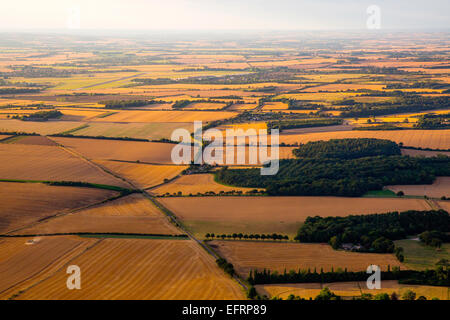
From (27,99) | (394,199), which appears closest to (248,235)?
(394,199)

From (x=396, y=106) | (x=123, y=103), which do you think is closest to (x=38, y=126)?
(x=123, y=103)

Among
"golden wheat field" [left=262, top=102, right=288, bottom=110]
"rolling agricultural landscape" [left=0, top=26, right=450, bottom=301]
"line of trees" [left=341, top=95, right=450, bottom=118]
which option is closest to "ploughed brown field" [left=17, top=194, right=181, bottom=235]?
"rolling agricultural landscape" [left=0, top=26, right=450, bottom=301]

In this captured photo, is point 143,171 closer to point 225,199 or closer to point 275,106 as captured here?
point 225,199

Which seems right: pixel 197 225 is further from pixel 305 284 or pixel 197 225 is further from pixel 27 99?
pixel 27 99

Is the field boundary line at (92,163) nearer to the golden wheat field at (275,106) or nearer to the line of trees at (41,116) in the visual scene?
the line of trees at (41,116)

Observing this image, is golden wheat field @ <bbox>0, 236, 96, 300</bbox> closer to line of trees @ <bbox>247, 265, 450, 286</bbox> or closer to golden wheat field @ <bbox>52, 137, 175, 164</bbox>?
line of trees @ <bbox>247, 265, 450, 286</bbox>

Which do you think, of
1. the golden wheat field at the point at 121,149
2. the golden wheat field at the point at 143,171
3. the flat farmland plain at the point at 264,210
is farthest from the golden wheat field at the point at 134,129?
the flat farmland plain at the point at 264,210

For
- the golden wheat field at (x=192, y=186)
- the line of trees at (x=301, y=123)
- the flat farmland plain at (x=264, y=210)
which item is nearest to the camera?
the flat farmland plain at (x=264, y=210)
